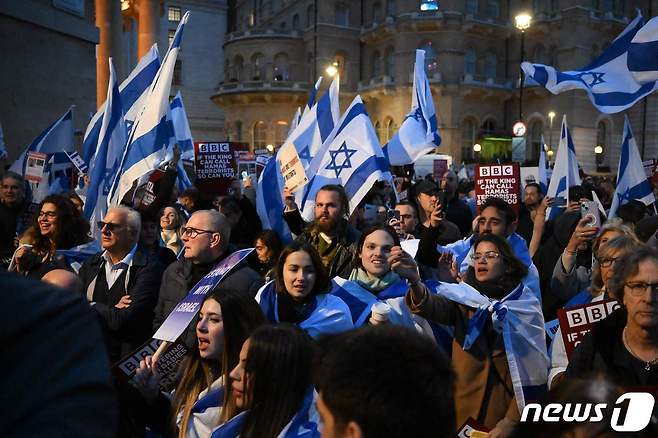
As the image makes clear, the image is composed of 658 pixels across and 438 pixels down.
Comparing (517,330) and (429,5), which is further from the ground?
(429,5)

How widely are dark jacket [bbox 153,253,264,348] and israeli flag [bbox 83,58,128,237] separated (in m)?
2.73

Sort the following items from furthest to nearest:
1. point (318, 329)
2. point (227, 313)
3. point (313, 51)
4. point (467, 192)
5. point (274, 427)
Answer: point (313, 51) < point (467, 192) < point (318, 329) < point (227, 313) < point (274, 427)

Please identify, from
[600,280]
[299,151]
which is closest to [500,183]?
[299,151]

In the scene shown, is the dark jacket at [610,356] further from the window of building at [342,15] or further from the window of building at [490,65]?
the window of building at [342,15]

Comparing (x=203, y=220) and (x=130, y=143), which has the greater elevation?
(x=130, y=143)

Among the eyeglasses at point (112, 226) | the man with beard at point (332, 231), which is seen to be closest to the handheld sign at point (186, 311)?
the eyeglasses at point (112, 226)

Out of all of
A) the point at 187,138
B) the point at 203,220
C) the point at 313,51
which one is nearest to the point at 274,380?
the point at 203,220

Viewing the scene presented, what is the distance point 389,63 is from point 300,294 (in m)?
41.9

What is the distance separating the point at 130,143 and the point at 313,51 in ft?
134

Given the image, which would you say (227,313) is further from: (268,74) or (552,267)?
(268,74)

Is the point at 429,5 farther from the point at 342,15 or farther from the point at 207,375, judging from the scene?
the point at 207,375

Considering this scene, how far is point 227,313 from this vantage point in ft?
10.1

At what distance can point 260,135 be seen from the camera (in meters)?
48.1

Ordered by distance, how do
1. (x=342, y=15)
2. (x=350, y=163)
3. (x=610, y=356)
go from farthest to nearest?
(x=342, y=15) < (x=350, y=163) < (x=610, y=356)
